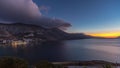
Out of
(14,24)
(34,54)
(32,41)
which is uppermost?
(14,24)

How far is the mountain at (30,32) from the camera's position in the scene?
11627 millimetres

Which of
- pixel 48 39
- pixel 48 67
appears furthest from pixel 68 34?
pixel 48 67

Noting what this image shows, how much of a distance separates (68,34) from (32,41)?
9.51 ft

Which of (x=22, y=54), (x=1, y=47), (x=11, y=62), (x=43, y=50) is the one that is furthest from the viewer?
(x=43, y=50)

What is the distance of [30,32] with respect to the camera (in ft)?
43.4

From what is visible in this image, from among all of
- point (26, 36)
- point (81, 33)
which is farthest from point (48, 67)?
point (26, 36)

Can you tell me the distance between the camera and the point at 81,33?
1165cm

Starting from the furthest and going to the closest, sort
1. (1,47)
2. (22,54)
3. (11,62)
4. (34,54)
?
(34,54) < (22,54) < (1,47) < (11,62)

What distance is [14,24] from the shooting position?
38.6ft

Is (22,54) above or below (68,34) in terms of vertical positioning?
below

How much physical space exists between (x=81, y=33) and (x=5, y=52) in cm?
528

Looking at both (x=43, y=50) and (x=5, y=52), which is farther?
(x=43, y=50)

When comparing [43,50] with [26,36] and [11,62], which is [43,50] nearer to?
[26,36]

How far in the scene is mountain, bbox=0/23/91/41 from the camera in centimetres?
1163
